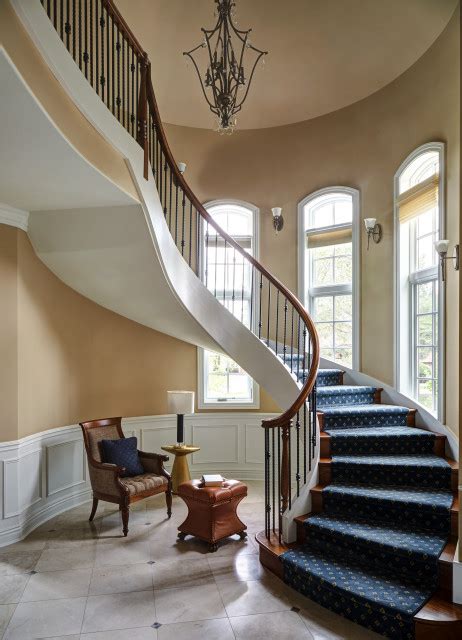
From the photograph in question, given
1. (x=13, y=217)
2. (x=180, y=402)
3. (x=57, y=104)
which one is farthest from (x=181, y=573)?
(x=57, y=104)

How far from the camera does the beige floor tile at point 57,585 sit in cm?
343

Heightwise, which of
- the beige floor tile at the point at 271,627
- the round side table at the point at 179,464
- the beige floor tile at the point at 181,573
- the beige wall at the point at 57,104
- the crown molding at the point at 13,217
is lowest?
the beige floor tile at the point at 181,573

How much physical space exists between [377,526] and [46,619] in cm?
230

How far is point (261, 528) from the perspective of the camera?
4562 millimetres

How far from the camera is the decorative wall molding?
4383 millimetres

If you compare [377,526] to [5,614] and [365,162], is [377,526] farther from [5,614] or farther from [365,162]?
[365,162]

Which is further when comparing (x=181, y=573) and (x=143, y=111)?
(x=143, y=111)

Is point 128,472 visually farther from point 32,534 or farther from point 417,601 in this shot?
point 417,601

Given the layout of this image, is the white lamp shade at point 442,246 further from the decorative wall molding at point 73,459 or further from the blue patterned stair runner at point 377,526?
the decorative wall molding at point 73,459

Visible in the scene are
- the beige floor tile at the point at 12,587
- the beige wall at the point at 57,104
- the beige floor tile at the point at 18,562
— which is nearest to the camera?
the beige wall at the point at 57,104

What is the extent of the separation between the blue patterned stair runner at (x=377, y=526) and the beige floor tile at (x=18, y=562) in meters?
1.98

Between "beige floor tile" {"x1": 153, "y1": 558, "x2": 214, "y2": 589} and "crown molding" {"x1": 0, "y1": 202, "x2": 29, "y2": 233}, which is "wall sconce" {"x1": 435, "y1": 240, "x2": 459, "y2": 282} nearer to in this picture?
"beige floor tile" {"x1": 153, "y1": 558, "x2": 214, "y2": 589}

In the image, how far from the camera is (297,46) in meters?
5.48

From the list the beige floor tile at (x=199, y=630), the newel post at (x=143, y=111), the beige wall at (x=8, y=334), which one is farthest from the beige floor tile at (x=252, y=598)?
the newel post at (x=143, y=111)
